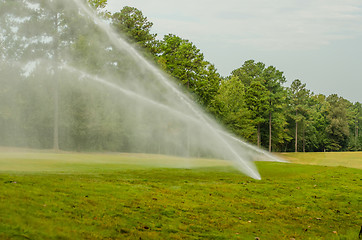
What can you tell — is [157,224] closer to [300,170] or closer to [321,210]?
[321,210]

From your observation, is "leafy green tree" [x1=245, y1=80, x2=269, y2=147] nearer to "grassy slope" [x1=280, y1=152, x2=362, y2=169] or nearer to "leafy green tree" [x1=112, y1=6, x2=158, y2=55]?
"grassy slope" [x1=280, y1=152, x2=362, y2=169]

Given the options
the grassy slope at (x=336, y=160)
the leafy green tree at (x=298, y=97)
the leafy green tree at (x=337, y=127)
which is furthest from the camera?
the leafy green tree at (x=337, y=127)

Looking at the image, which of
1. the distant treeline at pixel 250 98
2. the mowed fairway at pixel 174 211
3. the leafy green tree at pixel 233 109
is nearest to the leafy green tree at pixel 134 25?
the distant treeline at pixel 250 98

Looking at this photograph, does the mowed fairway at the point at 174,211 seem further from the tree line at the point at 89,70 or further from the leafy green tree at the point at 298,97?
the leafy green tree at the point at 298,97

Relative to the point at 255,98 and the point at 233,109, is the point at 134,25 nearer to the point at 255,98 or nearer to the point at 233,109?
the point at 233,109

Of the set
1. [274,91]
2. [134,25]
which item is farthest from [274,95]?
[134,25]

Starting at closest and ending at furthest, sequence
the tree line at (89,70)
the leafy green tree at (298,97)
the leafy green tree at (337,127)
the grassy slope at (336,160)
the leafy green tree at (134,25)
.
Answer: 1. the tree line at (89,70)
2. the grassy slope at (336,160)
3. the leafy green tree at (134,25)
4. the leafy green tree at (298,97)
5. the leafy green tree at (337,127)

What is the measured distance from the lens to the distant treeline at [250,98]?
50156 millimetres

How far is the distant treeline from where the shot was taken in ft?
Result: 165

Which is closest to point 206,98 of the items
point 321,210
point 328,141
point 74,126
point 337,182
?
point 74,126

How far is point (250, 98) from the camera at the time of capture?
60375 mm

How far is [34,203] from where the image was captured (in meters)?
8.38

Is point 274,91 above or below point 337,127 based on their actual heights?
above

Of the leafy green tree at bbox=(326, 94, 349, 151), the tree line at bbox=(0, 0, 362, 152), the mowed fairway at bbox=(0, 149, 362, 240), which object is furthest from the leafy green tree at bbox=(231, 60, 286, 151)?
the mowed fairway at bbox=(0, 149, 362, 240)
